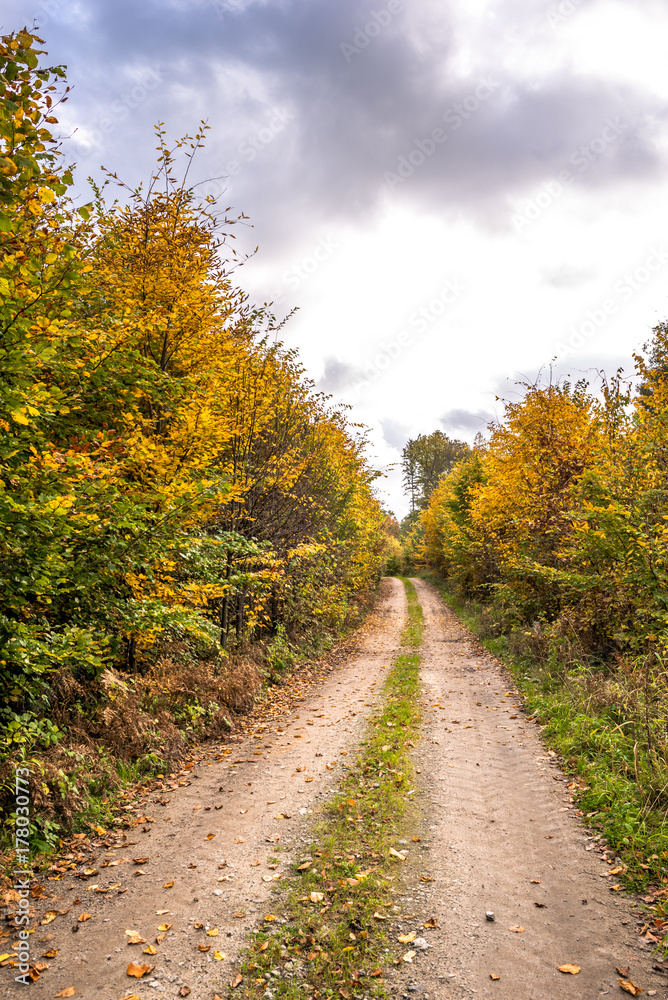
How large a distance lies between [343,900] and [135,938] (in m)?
1.60

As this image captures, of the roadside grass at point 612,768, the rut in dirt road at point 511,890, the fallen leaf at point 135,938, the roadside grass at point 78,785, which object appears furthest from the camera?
the roadside grass at point 78,785

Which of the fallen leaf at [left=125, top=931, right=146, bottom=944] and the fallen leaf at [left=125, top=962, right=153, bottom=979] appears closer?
the fallen leaf at [left=125, top=962, right=153, bottom=979]

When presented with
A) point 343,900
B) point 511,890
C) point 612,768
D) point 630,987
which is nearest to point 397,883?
point 343,900

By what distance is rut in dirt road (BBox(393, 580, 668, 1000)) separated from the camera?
135 inches

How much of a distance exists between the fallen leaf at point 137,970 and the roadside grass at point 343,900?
634 mm

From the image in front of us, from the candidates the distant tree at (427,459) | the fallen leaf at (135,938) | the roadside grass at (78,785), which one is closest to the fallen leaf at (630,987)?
the fallen leaf at (135,938)

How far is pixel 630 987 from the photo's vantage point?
3.29 meters

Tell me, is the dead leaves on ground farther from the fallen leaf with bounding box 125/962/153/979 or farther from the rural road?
the fallen leaf with bounding box 125/962/153/979

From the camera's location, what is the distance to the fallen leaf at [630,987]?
3260 millimetres

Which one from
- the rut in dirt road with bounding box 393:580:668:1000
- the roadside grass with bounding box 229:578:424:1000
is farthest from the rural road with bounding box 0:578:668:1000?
the roadside grass with bounding box 229:578:424:1000

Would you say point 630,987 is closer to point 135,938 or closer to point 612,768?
point 612,768

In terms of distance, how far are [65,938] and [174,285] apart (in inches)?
295

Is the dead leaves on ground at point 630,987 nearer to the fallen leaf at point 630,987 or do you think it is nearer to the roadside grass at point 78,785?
the fallen leaf at point 630,987

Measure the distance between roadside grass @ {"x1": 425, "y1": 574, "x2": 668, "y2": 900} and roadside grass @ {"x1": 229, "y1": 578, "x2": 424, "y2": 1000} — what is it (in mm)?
2017
